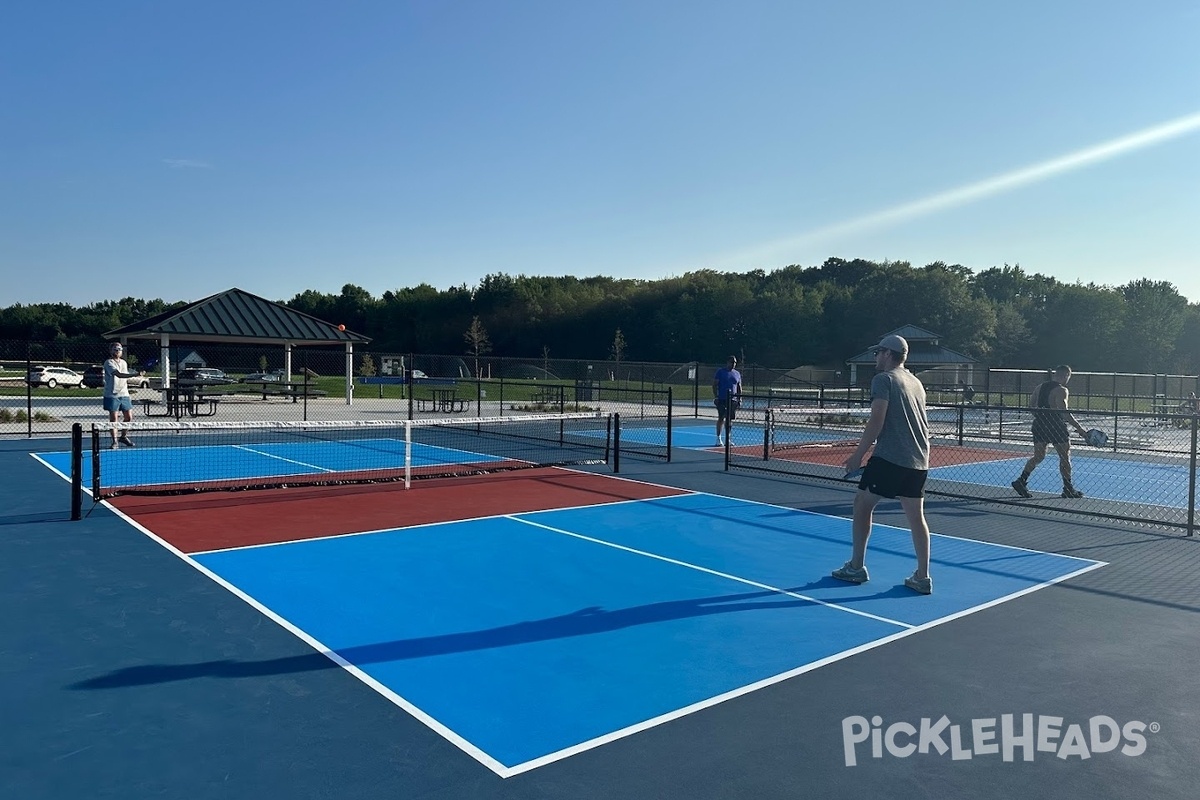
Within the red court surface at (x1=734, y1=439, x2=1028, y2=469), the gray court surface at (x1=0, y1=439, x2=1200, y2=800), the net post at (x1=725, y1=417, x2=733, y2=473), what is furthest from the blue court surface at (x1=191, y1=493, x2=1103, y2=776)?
the red court surface at (x1=734, y1=439, x2=1028, y2=469)

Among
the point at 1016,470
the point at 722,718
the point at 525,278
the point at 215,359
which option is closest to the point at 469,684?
the point at 722,718

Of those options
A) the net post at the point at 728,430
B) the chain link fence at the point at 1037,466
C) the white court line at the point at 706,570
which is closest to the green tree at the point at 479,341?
A: the chain link fence at the point at 1037,466

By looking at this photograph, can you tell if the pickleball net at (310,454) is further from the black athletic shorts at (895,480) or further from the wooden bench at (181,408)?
the black athletic shorts at (895,480)

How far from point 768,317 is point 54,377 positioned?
56.8 m

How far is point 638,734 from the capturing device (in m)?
4.04

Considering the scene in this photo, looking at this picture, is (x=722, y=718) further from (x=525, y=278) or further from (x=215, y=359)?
(x=525, y=278)

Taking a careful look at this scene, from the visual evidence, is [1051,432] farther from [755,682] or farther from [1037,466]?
[755,682]

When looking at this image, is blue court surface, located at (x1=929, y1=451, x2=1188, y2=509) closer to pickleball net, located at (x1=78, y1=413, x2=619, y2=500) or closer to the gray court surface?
pickleball net, located at (x1=78, y1=413, x2=619, y2=500)

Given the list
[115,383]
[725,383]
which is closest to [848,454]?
[725,383]

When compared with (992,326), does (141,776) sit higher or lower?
lower

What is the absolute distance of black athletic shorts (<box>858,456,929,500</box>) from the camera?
623 centimetres

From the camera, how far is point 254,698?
440 centimetres

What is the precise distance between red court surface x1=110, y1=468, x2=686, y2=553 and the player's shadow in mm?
3242

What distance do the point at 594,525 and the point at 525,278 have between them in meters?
92.6
